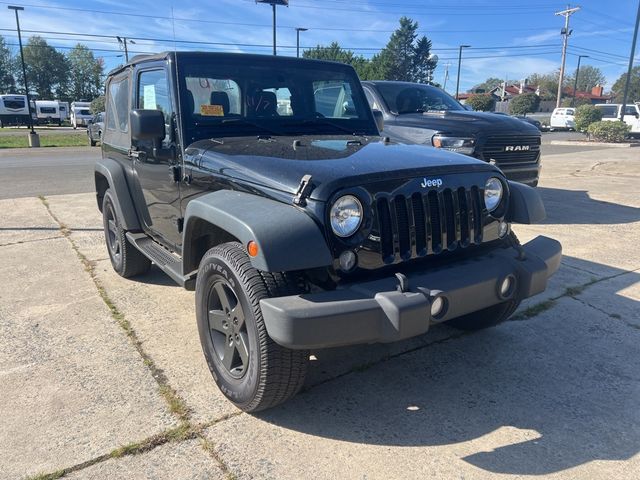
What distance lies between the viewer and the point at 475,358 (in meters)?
3.31

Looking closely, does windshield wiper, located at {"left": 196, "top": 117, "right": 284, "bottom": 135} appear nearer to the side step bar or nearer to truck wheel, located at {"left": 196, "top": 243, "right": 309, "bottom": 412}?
the side step bar

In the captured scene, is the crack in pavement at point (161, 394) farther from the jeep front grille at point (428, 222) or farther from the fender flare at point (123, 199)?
the jeep front grille at point (428, 222)

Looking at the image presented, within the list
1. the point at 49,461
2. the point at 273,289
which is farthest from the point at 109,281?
the point at 273,289

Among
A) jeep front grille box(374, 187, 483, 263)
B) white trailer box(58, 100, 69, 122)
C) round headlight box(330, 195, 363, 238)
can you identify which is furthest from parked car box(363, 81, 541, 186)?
white trailer box(58, 100, 69, 122)

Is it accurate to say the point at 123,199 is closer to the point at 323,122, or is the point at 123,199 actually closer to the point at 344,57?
the point at 323,122

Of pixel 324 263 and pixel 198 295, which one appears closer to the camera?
pixel 324 263

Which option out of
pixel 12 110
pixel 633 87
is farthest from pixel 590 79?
pixel 12 110

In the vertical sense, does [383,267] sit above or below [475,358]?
above

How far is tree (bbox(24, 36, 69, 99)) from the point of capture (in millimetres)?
75875

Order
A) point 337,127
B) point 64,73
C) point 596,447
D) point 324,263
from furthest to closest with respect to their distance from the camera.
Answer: point 64,73 → point 337,127 → point 596,447 → point 324,263

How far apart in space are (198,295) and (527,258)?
1.90 meters

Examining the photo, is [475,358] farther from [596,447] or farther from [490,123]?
[490,123]

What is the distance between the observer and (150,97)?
3.87 m

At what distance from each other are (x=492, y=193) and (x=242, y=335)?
167 cm
